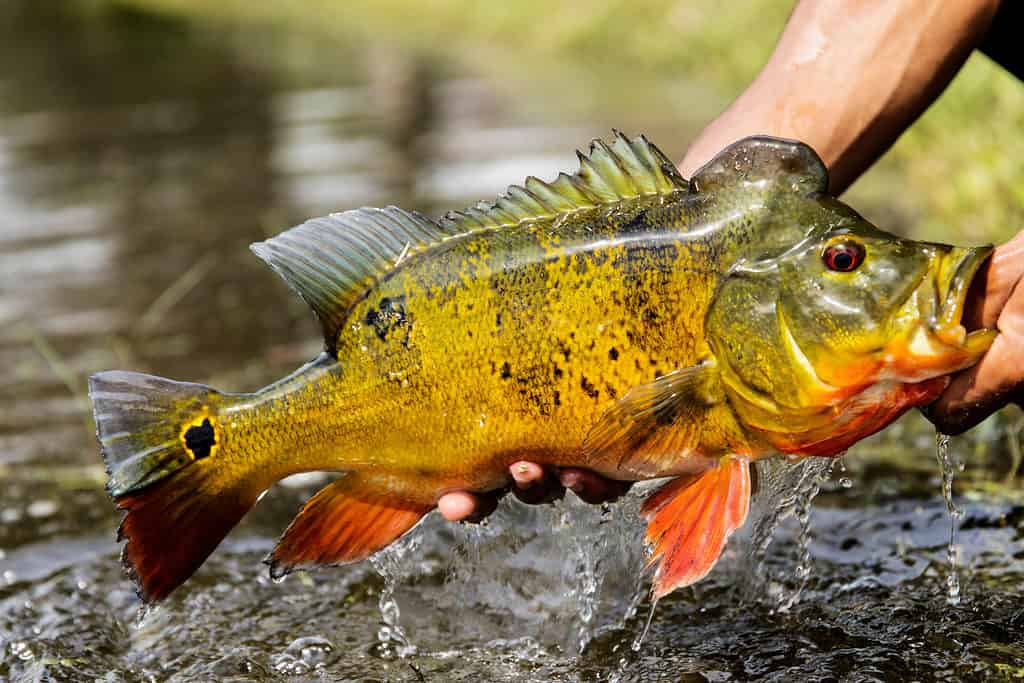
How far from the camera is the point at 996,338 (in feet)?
8.41

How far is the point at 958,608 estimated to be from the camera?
3281 millimetres

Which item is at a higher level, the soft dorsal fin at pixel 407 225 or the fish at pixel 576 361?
the soft dorsal fin at pixel 407 225

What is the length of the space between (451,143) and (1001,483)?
7828mm

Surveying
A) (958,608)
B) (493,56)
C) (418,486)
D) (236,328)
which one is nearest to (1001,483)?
(958,608)

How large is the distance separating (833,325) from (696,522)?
0.51 metres

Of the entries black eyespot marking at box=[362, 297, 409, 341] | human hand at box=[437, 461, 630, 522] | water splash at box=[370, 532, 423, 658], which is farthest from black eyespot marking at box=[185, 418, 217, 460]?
water splash at box=[370, 532, 423, 658]

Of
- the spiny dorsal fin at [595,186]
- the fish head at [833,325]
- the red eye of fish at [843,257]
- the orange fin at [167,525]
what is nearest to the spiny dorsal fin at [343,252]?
the spiny dorsal fin at [595,186]

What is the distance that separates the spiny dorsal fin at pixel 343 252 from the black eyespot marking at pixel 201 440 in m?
0.32

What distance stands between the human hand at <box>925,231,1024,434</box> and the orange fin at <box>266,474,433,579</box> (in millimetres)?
1198

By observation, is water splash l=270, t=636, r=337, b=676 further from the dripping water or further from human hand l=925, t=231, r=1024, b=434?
human hand l=925, t=231, r=1024, b=434

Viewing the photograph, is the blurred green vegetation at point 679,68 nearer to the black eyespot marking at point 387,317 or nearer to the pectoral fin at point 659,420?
the pectoral fin at point 659,420

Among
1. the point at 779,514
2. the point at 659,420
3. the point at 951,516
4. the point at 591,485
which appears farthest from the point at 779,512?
the point at 659,420

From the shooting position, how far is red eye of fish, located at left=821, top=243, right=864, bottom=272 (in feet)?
8.29

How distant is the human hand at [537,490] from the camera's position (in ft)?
9.38
